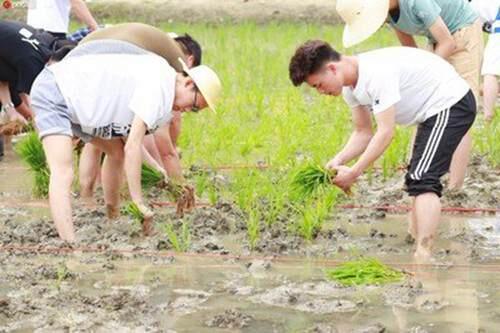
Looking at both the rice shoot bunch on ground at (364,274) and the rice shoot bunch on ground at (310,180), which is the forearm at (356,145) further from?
the rice shoot bunch on ground at (364,274)

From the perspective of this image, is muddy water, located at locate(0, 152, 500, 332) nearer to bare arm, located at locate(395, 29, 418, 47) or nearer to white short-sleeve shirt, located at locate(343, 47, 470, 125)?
white short-sleeve shirt, located at locate(343, 47, 470, 125)

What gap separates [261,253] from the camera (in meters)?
5.94

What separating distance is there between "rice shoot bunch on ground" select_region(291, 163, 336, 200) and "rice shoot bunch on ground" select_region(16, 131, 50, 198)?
176 cm

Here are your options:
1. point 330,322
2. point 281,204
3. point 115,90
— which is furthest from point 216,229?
point 330,322

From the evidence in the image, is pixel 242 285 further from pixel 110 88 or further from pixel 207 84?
pixel 110 88

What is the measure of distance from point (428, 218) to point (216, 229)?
3.86 ft

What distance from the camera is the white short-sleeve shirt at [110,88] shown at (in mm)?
5961

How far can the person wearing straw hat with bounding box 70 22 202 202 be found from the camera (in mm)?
6332

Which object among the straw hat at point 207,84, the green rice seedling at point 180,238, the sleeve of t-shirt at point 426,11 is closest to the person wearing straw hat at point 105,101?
the straw hat at point 207,84

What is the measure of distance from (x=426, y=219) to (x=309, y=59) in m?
0.92

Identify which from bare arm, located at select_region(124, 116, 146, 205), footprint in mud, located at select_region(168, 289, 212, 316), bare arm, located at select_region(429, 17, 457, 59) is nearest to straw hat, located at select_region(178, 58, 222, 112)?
bare arm, located at select_region(124, 116, 146, 205)

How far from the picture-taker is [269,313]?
4.87 m

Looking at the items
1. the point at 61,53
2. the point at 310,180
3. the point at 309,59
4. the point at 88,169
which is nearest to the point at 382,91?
the point at 309,59

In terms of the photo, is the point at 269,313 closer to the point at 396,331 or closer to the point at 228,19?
the point at 396,331
